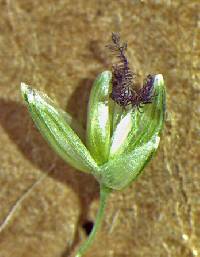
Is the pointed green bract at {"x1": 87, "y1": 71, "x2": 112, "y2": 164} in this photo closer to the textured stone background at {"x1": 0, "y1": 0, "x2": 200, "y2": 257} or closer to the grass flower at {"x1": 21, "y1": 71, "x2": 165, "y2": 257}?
the grass flower at {"x1": 21, "y1": 71, "x2": 165, "y2": 257}

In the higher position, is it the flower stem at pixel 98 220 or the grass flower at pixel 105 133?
the grass flower at pixel 105 133

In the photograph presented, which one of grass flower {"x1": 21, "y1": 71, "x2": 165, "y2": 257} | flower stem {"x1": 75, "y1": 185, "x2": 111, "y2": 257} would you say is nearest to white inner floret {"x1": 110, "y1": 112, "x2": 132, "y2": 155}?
grass flower {"x1": 21, "y1": 71, "x2": 165, "y2": 257}

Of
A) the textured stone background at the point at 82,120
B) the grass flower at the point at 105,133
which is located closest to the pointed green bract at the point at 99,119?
the grass flower at the point at 105,133

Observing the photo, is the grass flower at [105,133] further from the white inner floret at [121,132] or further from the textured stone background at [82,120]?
the textured stone background at [82,120]

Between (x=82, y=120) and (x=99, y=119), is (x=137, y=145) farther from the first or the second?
(x=82, y=120)

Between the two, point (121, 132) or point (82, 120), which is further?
point (82, 120)

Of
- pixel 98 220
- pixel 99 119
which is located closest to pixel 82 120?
pixel 99 119
